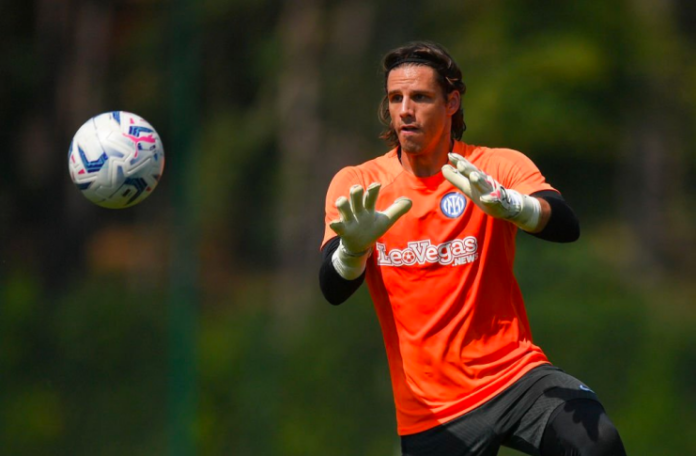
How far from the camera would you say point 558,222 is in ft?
14.6

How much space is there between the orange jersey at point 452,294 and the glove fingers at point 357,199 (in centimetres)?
48

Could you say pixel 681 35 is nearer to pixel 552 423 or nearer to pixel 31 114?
pixel 31 114

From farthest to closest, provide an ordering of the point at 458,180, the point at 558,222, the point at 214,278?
the point at 214,278 → the point at 558,222 → the point at 458,180

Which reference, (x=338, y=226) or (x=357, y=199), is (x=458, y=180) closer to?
(x=357, y=199)

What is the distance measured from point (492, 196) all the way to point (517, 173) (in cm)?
55

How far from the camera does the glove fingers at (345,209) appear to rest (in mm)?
4293

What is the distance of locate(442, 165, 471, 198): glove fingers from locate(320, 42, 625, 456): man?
1 centimetres

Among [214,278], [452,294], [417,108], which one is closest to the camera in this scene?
[452,294]

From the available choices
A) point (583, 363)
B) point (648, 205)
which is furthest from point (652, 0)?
point (583, 363)

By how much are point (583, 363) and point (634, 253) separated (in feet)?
6.62

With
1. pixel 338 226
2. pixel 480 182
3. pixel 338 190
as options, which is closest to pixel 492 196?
pixel 480 182

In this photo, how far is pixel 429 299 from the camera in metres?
4.72

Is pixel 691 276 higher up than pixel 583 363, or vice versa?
pixel 691 276

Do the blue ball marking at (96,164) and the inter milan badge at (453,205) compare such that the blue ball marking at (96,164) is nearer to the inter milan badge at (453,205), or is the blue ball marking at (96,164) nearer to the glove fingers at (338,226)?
the glove fingers at (338,226)
